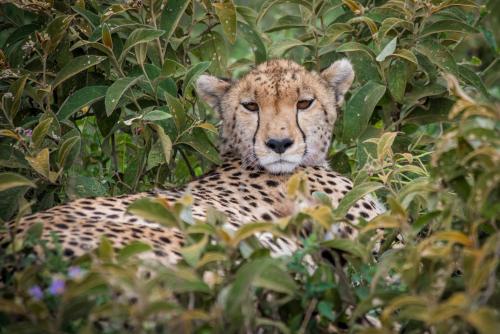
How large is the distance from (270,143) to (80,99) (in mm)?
834

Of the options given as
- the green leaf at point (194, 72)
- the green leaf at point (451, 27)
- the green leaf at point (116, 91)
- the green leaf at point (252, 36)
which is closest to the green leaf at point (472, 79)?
the green leaf at point (451, 27)

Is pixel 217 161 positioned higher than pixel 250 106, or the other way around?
pixel 250 106

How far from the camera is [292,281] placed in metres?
2.74

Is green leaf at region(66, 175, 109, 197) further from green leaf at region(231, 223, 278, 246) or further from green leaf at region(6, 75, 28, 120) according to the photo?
green leaf at region(231, 223, 278, 246)

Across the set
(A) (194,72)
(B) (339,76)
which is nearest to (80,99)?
(A) (194,72)

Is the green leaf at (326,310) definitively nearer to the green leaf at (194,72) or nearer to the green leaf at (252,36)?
the green leaf at (194,72)

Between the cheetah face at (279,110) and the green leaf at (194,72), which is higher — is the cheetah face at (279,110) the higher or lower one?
the lower one

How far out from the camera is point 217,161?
424 centimetres

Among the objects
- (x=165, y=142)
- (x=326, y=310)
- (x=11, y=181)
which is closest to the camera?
(x=326, y=310)

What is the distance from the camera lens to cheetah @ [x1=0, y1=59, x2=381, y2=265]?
13.4 ft

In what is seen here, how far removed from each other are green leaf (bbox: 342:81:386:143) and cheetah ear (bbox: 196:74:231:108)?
2.14 ft

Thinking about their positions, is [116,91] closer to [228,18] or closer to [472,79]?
[228,18]

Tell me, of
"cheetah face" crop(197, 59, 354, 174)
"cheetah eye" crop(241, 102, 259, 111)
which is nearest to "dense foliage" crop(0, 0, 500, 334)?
"cheetah face" crop(197, 59, 354, 174)

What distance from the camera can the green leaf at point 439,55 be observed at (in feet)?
14.2
